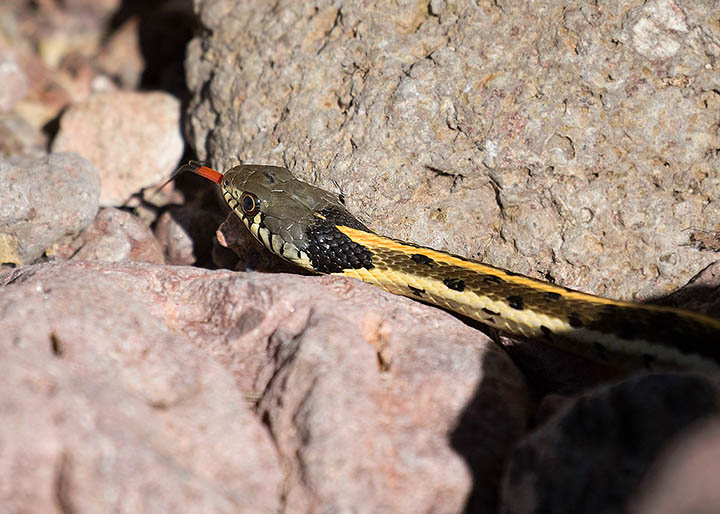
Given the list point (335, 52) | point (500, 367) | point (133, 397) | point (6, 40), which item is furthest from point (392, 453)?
point (6, 40)

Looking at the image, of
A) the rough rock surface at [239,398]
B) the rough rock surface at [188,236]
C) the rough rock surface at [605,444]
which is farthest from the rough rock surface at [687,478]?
the rough rock surface at [188,236]

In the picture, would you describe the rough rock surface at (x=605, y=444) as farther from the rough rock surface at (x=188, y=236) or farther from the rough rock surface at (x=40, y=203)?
the rough rock surface at (x=40, y=203)

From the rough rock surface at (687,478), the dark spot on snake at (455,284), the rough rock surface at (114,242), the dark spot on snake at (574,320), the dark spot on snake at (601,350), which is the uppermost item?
the rough rock surface at (687,478)

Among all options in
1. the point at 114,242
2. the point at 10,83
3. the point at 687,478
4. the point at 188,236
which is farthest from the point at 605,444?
the point at 10,83

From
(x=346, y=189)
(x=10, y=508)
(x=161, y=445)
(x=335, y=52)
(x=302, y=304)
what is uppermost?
(x=335, y=52)

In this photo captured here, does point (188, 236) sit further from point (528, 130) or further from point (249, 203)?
point (528, 130)

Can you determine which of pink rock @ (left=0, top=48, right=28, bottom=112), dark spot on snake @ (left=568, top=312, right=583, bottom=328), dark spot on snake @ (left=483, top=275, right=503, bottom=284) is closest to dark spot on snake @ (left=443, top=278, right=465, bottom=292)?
dark spot on snake @ (left=483, top=275, right=503, bottom=284)

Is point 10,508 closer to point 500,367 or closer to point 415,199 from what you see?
point 500,367
